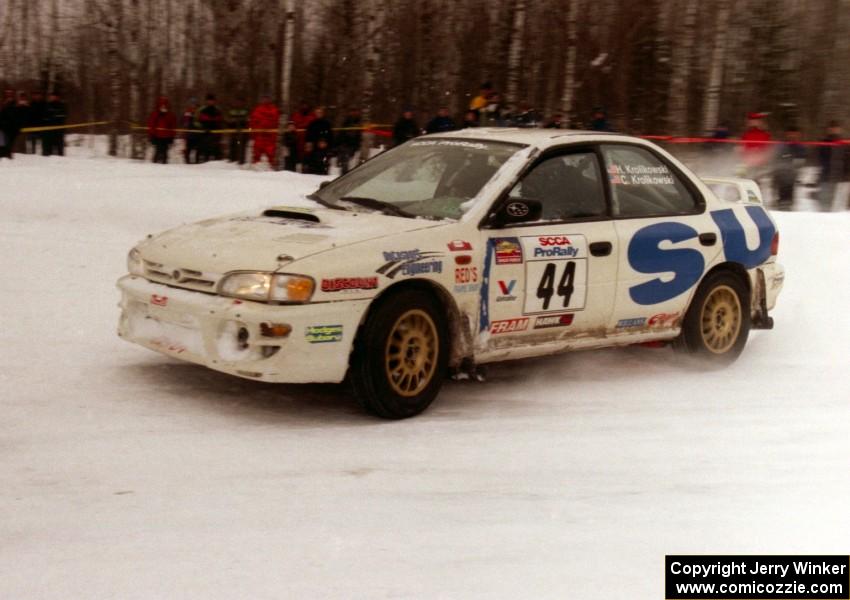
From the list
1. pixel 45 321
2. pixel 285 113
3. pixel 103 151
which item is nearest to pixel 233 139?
pixel 285 113

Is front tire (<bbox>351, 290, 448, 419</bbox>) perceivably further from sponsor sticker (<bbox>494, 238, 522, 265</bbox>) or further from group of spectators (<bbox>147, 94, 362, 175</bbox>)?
group of spectators (<bbox>147, 94, 362, 175</bbox>)

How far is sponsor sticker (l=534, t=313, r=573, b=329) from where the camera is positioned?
265 inches

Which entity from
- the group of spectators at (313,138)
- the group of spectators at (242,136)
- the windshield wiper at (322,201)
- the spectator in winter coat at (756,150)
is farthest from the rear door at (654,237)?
the group of spectators at (242,136)

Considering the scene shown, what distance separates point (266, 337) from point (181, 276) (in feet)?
2.38

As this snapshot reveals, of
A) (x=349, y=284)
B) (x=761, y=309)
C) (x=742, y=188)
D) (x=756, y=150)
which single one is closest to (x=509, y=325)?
(x=349, y=284)

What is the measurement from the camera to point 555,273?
6.74m

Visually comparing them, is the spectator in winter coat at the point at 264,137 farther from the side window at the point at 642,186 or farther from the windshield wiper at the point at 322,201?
the side window at the point at 642,186

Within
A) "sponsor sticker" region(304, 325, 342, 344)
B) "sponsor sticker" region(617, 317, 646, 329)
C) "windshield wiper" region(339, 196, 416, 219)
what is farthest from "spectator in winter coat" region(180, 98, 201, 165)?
"sponsor sticker" region(304, 325, 342, 344)

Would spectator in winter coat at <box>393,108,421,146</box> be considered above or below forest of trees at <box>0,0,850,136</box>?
below

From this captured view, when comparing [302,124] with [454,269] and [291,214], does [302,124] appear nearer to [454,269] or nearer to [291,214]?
[291,214]

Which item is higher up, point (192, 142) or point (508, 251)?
point (192, 142)

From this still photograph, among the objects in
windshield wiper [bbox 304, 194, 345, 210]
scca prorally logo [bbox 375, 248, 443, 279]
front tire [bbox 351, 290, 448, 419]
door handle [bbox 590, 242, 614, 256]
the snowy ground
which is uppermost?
windshield wiper [bbox 304, 194, 345, 210]

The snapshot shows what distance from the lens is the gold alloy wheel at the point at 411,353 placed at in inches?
239

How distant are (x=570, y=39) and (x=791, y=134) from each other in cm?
734
